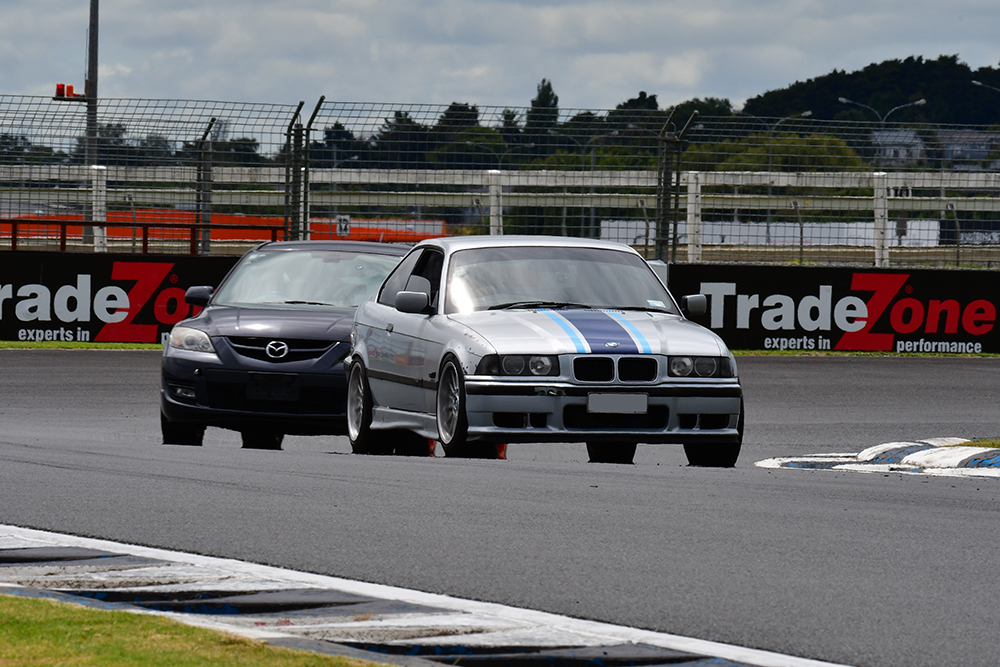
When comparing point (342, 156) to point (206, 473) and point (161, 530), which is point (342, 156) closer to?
point (206, 473)

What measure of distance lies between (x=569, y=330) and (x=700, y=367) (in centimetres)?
80

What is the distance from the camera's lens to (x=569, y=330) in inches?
345

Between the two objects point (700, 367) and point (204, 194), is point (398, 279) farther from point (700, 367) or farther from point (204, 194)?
point (204, 194)

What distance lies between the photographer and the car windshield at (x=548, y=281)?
948cm

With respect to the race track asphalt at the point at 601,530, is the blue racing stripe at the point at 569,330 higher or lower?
higher

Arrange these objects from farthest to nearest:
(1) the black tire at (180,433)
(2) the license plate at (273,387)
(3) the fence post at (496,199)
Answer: (3) the fence post at (496,199) < (1) the black tire at (180,433) < (2) the license plate at (273,387)

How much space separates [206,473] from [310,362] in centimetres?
258

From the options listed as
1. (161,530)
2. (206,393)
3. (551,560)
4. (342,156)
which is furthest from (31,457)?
(342,156)

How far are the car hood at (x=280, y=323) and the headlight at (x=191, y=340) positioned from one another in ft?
0.17

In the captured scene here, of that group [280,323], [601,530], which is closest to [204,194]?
[280,323]

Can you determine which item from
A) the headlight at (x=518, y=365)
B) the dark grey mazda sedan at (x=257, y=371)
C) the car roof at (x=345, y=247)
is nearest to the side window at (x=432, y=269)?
the dark grey mazda sedan at (x=257, y=371)

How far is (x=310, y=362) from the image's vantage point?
10.5 m

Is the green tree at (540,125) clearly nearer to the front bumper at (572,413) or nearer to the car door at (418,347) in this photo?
the car door at (418,347)

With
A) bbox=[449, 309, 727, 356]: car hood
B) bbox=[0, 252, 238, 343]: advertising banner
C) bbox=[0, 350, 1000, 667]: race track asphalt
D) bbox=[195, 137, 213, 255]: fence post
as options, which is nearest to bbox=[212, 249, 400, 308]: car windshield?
bbox=[0, 350, 1000, 667]: race track asphalt
